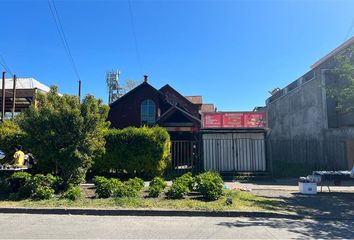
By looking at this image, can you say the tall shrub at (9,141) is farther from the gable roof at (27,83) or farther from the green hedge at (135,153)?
the gable roof at (27,83)

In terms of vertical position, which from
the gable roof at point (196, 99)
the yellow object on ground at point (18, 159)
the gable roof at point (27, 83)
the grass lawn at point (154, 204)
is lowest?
the grass lawn at point (154, 204)

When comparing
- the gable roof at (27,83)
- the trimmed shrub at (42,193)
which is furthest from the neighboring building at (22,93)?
the trimmed shrub at (42,193)

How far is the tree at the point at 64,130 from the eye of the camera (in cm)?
1121

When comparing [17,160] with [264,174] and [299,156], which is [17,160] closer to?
[264,174]

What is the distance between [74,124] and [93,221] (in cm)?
413

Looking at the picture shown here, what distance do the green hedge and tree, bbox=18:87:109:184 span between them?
4514 mm

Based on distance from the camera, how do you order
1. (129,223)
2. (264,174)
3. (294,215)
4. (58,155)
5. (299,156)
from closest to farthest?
(129,223) → (294,215) → (58,155) → (264,174) → (299,156)

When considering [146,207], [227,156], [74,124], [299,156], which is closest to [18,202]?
[74,124]

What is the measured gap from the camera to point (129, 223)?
796cm

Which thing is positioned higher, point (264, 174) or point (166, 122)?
point (166, 122)

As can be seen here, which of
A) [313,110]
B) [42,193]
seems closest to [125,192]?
[42,193]

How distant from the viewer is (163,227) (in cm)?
757

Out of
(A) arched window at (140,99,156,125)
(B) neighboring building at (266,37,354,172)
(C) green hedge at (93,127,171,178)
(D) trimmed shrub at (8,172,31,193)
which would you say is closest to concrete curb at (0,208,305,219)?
(D) trimmed shrub at (8,172,31,193)

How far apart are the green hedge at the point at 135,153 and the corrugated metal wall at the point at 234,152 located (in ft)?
11.9
